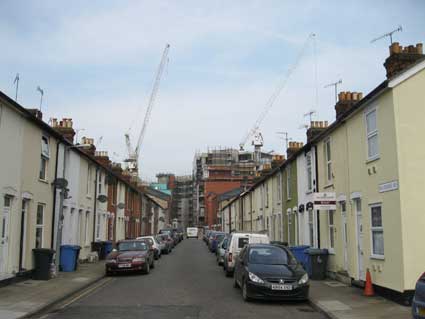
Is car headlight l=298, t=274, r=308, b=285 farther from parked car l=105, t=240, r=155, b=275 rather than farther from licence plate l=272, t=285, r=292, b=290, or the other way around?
parked car l=105, t=240, r=155, b=275

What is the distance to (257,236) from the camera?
65.9ft

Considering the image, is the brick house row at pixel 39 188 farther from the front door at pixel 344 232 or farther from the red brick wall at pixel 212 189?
the red brick wall at pixel 212 189

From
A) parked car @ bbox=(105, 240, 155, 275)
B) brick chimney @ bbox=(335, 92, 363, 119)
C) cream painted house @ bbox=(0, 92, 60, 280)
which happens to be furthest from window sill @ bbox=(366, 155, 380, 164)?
cream painted house @ bbox=(0, 92, 60, 280)

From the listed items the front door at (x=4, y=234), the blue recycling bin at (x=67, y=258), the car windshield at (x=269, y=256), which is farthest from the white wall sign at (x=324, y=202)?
the blue recycling bin at (x=67, y=258)

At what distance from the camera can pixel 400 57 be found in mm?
13484

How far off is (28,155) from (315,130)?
1235 cm

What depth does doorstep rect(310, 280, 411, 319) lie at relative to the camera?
10742mm

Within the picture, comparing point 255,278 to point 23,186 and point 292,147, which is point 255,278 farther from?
point 292,147

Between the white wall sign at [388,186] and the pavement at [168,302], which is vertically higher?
the white wall sign at [388,186]

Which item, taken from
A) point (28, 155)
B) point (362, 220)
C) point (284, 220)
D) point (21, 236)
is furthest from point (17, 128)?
point (284, 220)

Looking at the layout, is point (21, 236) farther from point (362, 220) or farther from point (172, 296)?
point (362, 220)

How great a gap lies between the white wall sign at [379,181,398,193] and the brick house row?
37.4ft

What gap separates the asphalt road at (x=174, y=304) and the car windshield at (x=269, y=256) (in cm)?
122

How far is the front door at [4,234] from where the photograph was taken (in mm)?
15266
